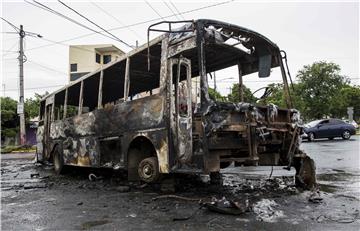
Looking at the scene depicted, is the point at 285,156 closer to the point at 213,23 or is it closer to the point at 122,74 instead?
the point at 213,23

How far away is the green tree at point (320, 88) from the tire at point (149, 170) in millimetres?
35866

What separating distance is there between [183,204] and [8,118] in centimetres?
3343

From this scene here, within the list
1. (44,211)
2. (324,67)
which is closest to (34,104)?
(324,67)

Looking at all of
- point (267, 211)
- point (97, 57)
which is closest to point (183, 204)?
point (267, 211)

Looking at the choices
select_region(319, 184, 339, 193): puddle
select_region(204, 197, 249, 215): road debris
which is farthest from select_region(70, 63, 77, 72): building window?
select_region(204, 197, 249, 215): road debris

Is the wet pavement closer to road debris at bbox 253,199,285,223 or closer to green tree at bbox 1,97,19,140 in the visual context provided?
road debris at bbox 253,199,285,223

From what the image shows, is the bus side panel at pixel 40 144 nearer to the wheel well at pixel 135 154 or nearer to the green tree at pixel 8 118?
the wheel well at pixel 135 154

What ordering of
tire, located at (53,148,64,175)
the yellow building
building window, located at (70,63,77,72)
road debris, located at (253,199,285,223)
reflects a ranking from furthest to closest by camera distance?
building window, located at (70,63,77,72)
the yellow building
tire, located at (53,148,64,175)
road debris, located at (253,199,285,223)

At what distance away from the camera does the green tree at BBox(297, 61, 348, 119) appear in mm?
40031

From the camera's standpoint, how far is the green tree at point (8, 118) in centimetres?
3472

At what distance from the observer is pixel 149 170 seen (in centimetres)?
658

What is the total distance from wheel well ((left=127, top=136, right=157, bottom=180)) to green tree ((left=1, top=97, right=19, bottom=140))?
31.0m

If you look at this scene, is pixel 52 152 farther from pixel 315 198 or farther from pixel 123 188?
pixel 315 198

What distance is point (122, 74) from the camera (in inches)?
333
